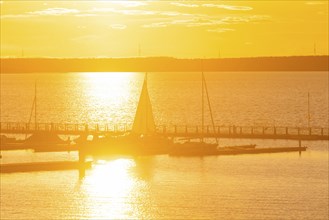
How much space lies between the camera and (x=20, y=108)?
567 feet

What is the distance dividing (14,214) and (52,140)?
29.1 metres

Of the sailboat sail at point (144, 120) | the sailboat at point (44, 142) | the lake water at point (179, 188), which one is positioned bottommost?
the lake water at point (179, 188)

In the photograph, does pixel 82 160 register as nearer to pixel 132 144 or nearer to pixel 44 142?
pixel 132 144

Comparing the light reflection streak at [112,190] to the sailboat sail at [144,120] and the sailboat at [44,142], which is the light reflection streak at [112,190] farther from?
the sailboat sail at [144,120]

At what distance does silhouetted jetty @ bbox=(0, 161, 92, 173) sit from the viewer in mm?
76812

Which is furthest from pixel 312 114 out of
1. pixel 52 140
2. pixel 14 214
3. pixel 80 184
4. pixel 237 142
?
pixel 14 214

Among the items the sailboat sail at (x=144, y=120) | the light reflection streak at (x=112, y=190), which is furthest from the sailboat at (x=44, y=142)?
the sailboat sail at (x=144, y=120)

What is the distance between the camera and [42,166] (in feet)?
256

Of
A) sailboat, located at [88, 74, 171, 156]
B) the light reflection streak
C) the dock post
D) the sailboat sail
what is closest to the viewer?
the light reflection streak

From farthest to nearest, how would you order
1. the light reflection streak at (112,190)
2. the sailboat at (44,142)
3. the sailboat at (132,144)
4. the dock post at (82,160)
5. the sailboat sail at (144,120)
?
the sailboat sail at (144,120) → the sailboat at (44,142) → the sailboat at (132,144) → the dock post at (82,160) → the light reflection streak at (112,190)

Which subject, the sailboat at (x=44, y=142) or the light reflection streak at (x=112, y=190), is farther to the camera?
the sailboat at (x=44, y=142)

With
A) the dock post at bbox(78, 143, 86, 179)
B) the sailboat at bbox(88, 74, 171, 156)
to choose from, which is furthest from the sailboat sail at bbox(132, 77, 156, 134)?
the dock post at bbox(78, 143, 86, 179)

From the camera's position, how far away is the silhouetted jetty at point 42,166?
76.8 metres

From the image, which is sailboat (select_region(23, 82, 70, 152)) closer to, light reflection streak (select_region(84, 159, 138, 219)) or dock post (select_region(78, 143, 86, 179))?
light reflection streak (select_region(84, 159, 138, 219))
